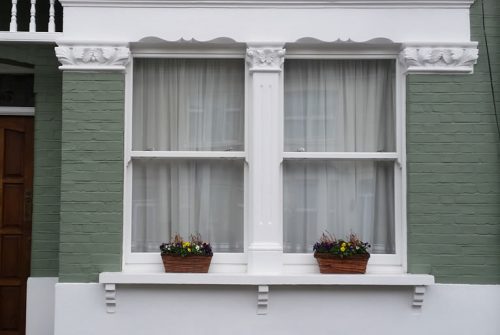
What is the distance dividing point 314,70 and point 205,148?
1.30m

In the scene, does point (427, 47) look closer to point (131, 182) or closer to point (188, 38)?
point (188, 38)

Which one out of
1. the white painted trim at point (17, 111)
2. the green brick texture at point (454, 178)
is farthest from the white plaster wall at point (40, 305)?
the green brick texture at point (454, 178)

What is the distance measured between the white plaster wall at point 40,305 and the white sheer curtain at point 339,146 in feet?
7.88

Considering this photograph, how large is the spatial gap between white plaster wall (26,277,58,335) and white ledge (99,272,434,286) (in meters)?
1.02

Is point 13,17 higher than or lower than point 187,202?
higher

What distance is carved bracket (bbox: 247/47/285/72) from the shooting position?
662 cm

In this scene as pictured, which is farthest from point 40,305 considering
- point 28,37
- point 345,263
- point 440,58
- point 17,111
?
point 440,58

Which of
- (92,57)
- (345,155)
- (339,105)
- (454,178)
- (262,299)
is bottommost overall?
(262,299)

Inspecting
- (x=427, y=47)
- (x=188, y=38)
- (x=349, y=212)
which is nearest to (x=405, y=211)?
(x=349, y=212)

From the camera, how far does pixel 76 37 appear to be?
6609 millimetres

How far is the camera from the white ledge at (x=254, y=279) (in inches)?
251

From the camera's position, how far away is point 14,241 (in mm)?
7512

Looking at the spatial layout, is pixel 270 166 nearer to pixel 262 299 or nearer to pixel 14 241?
pixel 262 299

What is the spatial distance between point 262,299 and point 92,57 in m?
2.69
